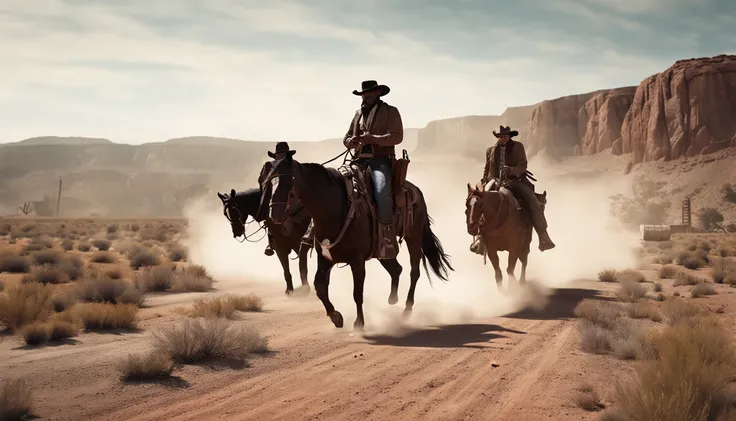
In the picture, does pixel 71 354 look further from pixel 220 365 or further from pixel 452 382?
pixel 452 382

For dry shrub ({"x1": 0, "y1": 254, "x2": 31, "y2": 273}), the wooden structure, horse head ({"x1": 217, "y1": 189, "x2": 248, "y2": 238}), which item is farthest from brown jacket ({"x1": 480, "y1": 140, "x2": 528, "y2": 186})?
the wooden structure

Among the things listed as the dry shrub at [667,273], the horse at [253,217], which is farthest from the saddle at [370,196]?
the dry shrub at [667,273]

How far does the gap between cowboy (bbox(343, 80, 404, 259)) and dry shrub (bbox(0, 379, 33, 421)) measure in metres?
5.72

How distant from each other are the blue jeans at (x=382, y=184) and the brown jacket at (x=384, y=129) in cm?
20

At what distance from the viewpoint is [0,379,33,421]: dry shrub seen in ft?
19.5

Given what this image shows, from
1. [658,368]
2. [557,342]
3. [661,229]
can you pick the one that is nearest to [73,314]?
[557,342]

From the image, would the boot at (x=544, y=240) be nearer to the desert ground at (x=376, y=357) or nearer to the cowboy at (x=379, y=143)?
the desert ground at (x=376, y=357)

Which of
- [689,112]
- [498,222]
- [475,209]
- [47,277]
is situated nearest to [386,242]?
[475,209]

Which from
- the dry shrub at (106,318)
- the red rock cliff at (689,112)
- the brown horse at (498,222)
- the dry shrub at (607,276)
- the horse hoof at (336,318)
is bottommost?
the dry shrub at (106,318)

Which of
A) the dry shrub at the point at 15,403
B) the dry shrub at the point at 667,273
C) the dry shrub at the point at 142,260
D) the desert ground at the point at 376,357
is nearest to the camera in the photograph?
the dry shrub at the point at 15,403

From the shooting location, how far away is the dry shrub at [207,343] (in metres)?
8.47

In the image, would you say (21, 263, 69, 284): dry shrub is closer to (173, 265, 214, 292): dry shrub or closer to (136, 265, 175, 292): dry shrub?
(136, 265, 175, 292): dry shrub

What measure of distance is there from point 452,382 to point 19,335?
696 centimetres

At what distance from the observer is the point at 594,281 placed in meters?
20.3
